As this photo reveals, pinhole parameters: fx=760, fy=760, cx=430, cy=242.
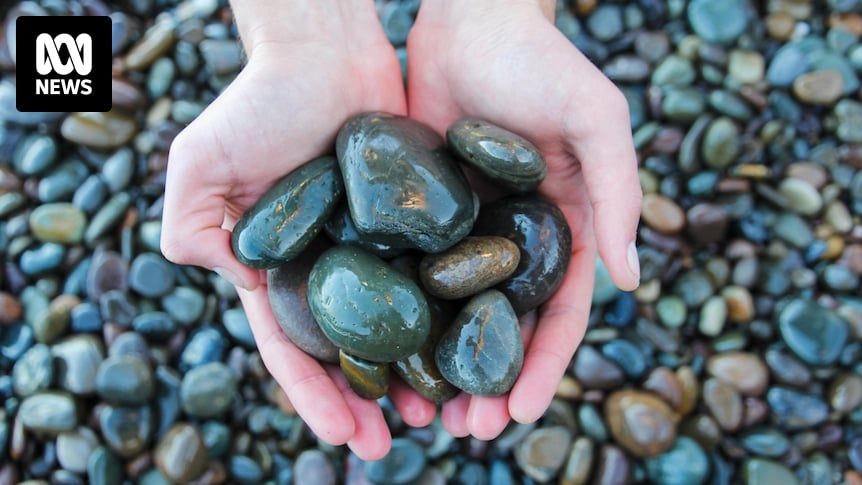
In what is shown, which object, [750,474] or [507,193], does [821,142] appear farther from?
[507,193]

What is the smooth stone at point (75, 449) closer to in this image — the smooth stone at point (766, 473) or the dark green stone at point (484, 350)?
the dark green stone at point (484, 350)

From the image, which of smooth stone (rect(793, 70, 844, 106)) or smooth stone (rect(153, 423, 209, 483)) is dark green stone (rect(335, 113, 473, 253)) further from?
smooth stone (rect(793, 70, 844, 106))

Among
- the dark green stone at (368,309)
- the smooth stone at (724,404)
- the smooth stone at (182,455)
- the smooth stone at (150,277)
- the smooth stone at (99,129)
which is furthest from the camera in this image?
the smooth stone at (99,129)

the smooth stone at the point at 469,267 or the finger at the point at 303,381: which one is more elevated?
the smooth stone at the point at 469,267

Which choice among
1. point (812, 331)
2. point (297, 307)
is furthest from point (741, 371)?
point (297, 307)

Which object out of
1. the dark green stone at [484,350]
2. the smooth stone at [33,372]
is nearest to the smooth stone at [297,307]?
the dark green stone at [484,350]

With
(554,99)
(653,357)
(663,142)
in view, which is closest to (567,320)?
(554,99)
